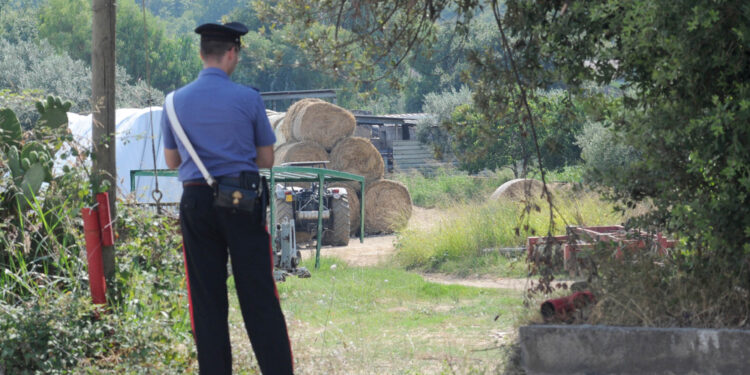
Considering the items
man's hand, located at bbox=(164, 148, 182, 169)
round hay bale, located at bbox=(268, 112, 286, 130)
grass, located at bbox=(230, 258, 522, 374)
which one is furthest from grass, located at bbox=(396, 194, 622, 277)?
round hay bale, located at bbox=(268, 112, 286, 130)

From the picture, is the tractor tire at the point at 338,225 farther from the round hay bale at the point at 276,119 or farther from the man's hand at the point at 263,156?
the man's hand at the point at 263,156

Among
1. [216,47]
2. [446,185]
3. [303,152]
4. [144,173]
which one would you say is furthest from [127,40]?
[216,47]

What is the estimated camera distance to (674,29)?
170 inches

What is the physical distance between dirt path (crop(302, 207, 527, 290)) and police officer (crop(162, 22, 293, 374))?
18.8ft

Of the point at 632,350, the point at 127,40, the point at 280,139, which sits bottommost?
the point at 632,350

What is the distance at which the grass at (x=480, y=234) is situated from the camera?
1291 cm

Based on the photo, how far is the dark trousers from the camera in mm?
4164

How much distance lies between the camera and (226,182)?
4121 millimetres

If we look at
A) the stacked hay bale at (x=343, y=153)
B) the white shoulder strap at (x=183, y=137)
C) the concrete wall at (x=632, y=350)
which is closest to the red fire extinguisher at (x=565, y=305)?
the concrete wall at (x=632, y=350)

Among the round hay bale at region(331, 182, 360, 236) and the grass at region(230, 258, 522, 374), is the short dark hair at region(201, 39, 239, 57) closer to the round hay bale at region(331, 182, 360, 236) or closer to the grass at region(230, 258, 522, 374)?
the grass at region(230, 258, 522, 374)

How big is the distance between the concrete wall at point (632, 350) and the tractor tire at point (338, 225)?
12.9 metres

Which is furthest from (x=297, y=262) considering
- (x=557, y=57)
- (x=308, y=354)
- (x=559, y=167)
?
(x=559, y=167)

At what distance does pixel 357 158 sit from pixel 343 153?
403 millimetres

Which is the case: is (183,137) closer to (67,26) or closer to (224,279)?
(224,279)
